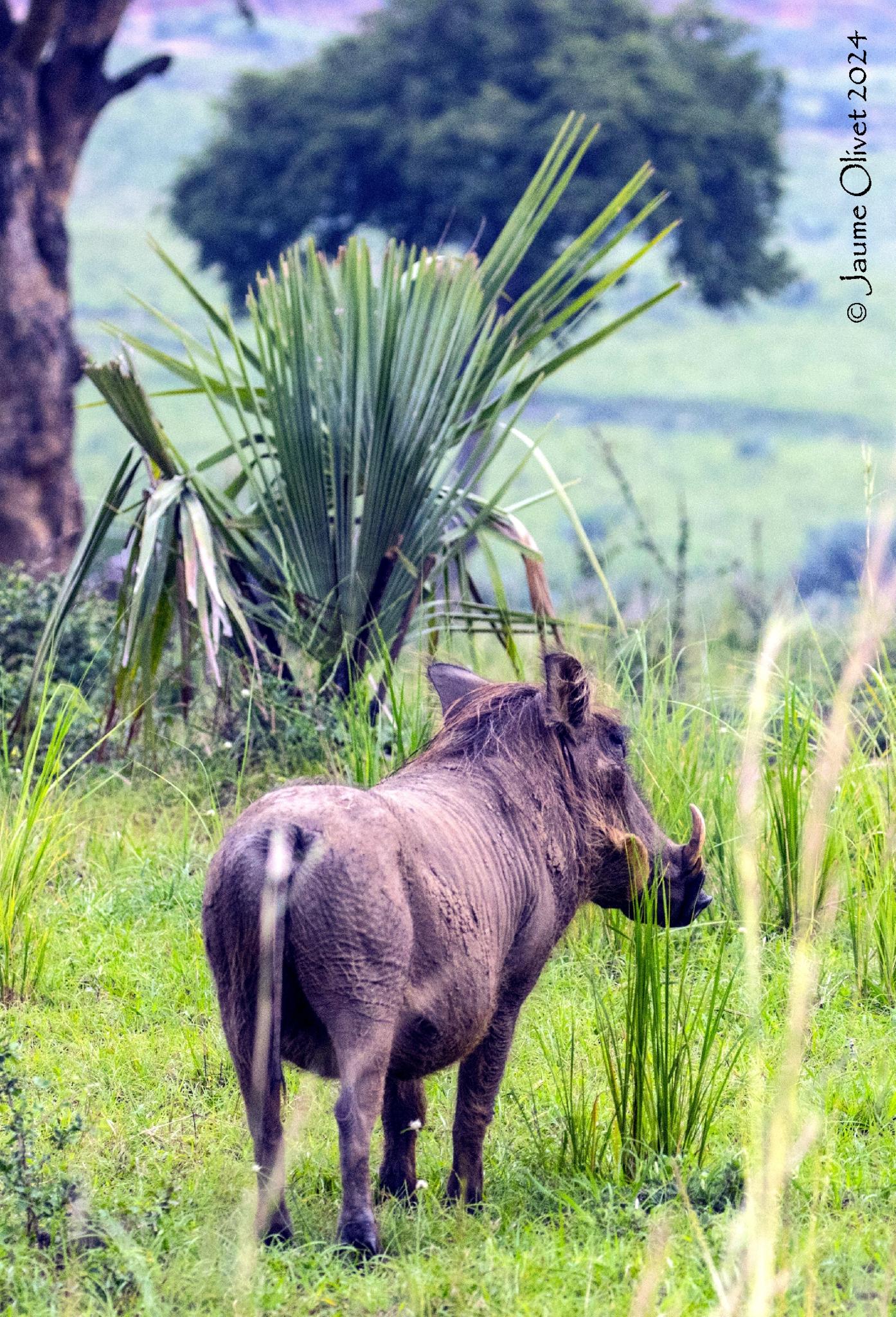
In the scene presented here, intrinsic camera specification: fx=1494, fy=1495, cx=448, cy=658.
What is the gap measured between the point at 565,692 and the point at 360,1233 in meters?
1.11

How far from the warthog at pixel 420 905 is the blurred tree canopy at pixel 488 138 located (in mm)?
15365

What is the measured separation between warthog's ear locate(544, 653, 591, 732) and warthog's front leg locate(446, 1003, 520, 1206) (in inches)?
22.9

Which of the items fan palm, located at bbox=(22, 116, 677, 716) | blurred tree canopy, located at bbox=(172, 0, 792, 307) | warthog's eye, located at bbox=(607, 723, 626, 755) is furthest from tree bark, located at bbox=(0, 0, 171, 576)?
blurred tree canopy, located at bbox=(172, 0, 792, 307)

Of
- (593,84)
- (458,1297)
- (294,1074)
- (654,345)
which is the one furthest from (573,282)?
(654,345)

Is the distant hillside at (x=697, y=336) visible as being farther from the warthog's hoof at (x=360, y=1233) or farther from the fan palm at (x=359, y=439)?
the warthog's hoof at (x=360, y=1233)

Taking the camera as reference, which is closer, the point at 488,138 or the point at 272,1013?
the point at 272,1013

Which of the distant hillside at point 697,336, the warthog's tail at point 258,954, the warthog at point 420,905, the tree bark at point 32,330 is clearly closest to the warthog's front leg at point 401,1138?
the warthog at point 420,905

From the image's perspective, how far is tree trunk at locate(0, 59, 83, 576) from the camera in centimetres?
898

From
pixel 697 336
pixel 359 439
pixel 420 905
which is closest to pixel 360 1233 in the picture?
pixel 420 905

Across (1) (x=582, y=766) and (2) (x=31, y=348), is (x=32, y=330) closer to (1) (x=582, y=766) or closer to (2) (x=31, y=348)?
(2) (x=31, y=348)

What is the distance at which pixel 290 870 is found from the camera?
247cm

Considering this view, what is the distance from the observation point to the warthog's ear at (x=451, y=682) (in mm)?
3283

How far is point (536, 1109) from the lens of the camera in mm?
3443

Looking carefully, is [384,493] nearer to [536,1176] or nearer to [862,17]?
[536,1176]
